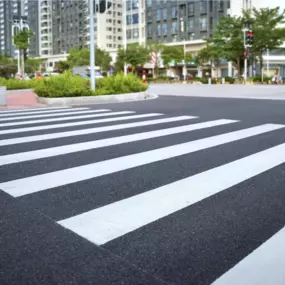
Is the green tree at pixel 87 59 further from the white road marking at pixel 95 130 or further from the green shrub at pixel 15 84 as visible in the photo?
the white road marking at pixel 95 130

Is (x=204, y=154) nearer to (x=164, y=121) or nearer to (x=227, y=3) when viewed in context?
(x=164, y=121)

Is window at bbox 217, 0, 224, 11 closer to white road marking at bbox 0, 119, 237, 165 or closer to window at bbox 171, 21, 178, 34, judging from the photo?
window at bbox 171, 21, 178, 34

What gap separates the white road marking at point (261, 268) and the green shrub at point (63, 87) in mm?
15154

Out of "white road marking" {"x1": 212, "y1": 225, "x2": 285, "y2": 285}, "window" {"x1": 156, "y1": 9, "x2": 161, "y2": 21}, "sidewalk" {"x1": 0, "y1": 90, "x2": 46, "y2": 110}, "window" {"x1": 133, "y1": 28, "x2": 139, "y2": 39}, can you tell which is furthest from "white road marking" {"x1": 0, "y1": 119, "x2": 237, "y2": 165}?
"window" {"x1": 133, "y1": 28, "x2": 139, "y2": 39}

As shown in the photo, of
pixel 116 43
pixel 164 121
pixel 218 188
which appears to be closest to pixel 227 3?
pixel 116 43

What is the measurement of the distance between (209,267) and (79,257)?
2.94 ft

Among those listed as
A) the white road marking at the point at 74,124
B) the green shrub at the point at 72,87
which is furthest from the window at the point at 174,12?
the white road marking at the point at 74,124

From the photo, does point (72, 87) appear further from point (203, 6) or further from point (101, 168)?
point (203, 6)

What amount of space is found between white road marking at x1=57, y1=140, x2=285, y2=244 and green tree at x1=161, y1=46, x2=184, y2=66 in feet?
220

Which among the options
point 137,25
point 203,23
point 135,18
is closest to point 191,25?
point 203,23

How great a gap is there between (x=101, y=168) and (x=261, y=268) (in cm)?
314

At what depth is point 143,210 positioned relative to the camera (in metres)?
3.91

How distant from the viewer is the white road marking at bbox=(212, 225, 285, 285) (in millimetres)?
2596

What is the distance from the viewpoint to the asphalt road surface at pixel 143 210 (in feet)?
9.04
